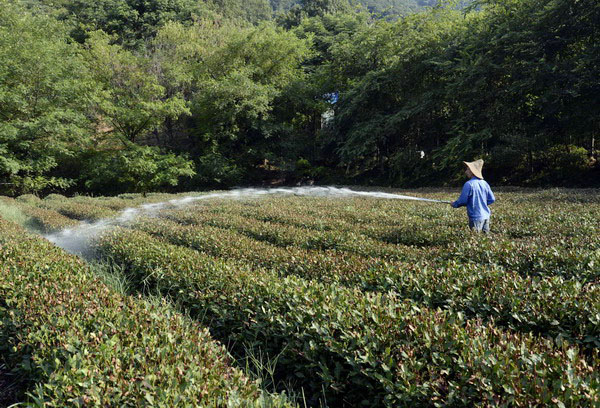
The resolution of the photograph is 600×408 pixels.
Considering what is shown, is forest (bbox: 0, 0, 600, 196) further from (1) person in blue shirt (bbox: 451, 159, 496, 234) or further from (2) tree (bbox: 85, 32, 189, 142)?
(1) person in blue shirt (bbox: 451, 159, 496, 234)

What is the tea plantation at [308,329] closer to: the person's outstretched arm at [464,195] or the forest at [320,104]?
the person's outstretched arm at [464,195]

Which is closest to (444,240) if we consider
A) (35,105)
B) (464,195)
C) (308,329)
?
(464,195)

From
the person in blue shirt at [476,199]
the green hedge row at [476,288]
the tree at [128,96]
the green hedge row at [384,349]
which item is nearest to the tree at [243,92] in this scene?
Result: the tree at [128,96]

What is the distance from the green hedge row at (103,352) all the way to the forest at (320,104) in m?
17.4

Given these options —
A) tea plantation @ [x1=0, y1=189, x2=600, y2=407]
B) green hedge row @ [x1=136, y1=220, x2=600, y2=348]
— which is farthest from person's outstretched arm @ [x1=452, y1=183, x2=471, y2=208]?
green hedge row @ [x1=136, y1=220, x2=600, y2=348]

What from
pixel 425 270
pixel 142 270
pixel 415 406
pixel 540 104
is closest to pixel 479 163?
pixel 425 270

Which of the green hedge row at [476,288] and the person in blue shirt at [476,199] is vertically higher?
the person in blue shirt at [476,199]

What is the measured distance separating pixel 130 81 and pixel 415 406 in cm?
2812

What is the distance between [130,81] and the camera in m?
25.0

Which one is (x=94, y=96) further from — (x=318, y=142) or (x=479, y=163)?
(x=479, y=163)

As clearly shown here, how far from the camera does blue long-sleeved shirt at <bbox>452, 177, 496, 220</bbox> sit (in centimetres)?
642

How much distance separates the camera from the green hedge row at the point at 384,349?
6.97 feet

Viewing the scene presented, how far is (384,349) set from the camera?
262cm

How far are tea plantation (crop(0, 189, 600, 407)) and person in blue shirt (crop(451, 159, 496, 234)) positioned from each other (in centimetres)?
76
